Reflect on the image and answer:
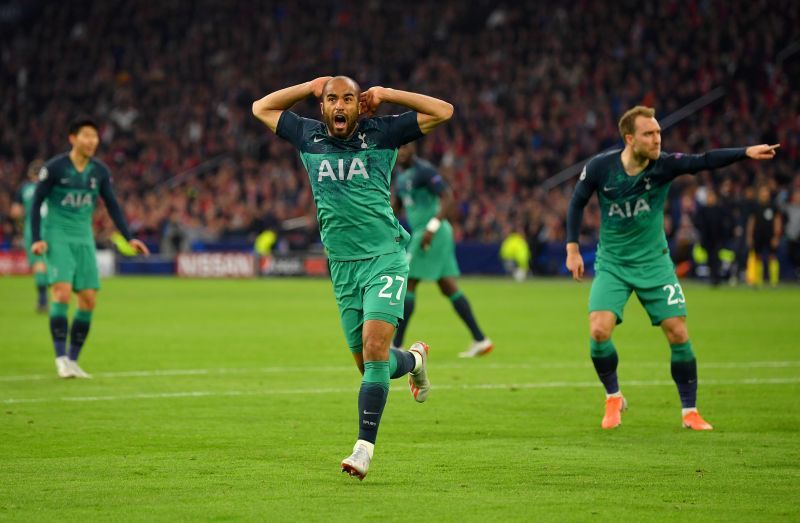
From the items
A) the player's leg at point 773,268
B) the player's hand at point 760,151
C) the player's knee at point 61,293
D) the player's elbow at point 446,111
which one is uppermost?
the player's elbow at point 446,111

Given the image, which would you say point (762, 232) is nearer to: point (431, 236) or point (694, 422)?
point (431, 236)

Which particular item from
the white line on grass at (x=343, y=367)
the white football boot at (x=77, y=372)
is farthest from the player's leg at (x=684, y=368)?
the white football boot at (x=77, y=372)

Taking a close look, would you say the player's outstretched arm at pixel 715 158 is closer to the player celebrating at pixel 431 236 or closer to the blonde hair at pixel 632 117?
the blonde hair at pixel 632 117

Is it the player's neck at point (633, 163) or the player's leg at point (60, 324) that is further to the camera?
the player's leg at point (60, 324)

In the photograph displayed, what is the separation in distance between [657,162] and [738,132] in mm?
27996

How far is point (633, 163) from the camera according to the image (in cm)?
1015

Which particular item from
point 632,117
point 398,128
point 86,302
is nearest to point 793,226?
point 86,302

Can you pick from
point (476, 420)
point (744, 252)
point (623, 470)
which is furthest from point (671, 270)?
point (744, 252)

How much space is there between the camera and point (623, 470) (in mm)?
8148

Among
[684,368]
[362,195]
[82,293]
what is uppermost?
[362,195]

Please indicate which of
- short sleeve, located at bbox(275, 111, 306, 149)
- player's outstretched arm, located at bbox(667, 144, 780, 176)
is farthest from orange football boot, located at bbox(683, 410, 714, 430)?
short sleeve, located at bbox(275, 111, 306, 149)

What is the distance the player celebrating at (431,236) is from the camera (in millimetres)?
16234

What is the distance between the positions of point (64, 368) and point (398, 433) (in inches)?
214

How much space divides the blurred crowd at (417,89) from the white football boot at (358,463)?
24.9m
